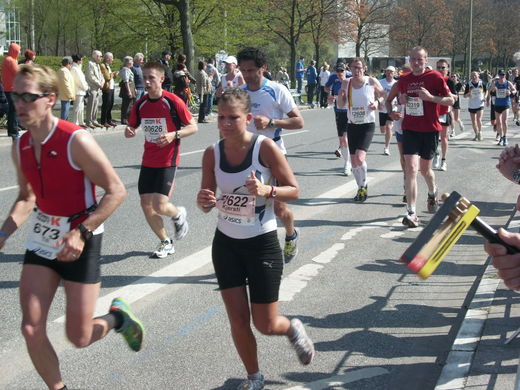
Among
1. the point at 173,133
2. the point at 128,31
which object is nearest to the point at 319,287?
the point at 173,133

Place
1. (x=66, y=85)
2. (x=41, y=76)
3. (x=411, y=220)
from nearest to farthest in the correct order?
(x=41, y=76) < (x=411, y=220) < (x=66, y=85)

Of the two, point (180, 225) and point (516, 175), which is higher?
point (516, 175)

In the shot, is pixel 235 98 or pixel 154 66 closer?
pixel 235 98

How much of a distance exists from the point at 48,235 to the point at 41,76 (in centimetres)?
86

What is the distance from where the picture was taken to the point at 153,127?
24.9ft

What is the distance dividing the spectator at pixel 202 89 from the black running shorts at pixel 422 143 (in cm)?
1507

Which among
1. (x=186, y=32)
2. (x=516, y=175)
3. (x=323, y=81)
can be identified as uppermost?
(x=186, y=32)

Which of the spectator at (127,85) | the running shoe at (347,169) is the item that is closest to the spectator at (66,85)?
the spectator at (127,85)

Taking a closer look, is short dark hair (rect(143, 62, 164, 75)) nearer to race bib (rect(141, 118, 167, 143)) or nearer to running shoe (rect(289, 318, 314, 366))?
race bib (rect(141, 118, 167, 143))

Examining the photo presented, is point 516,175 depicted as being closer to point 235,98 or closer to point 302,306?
point 235,98

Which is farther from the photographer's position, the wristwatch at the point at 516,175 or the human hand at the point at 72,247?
the human hand at the point at 72,247

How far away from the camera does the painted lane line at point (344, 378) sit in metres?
4.45

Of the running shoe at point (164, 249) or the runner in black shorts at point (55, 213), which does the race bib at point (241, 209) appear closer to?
the runner in black shorts at point (55, 213)

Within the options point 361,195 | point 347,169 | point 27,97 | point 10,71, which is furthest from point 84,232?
point 10,71
